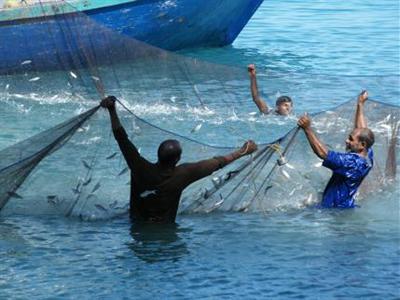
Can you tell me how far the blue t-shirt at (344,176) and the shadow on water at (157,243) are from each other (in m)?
1.27

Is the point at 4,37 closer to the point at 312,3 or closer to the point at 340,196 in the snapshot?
the point at 340,196

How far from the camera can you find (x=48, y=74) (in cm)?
1179

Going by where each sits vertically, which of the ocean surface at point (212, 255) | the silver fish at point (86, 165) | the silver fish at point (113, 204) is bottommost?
the ocean surface at point (212, 255)

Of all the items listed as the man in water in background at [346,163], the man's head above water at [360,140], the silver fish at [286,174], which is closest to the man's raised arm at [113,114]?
the man in water in background at [346,163]

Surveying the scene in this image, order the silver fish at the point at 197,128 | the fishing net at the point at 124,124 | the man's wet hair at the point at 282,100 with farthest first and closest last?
the silver fish at the point at 197,128 < the man's wet hair at the point at 282,100 < the fishing net at the point at 124,124

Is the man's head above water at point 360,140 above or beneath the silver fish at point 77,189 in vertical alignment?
above

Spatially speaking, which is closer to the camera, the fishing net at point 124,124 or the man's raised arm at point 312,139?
the man's raised arm at point 312,139

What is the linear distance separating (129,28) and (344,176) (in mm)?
7404

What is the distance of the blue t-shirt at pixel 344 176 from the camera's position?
8.26 metres

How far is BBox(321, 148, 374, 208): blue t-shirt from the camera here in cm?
826

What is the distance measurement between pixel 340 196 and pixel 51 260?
2415 mm

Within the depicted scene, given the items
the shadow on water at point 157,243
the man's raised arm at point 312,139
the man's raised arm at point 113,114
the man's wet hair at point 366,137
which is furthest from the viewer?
the man's wet hair at point 366,137

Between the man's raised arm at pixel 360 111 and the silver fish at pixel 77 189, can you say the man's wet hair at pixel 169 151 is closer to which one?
the silver fish at pixel 77 189

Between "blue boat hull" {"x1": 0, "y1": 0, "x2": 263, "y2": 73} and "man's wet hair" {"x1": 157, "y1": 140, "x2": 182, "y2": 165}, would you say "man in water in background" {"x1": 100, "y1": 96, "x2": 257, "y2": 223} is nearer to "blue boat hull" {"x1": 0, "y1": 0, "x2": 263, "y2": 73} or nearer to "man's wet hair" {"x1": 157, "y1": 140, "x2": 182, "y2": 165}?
"man's wet hair" {"x1": 157, "y1": 140, "x2": 182, "y2": 165}
